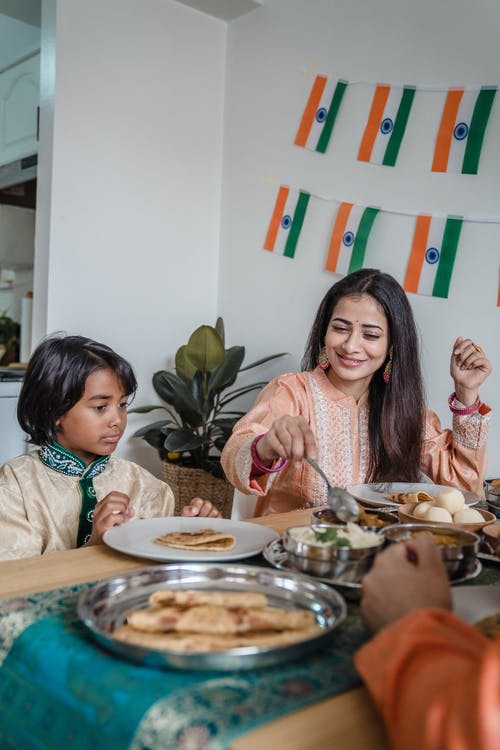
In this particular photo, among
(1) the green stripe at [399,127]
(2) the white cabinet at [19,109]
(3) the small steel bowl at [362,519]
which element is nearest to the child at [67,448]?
(3) the small steel bowl at [362,519]

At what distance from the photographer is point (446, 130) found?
253 cm

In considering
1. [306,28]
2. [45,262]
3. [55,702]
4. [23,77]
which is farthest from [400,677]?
[23,77]

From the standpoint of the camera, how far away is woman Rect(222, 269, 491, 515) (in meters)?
1.92

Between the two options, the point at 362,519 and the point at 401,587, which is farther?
the point at 362,519

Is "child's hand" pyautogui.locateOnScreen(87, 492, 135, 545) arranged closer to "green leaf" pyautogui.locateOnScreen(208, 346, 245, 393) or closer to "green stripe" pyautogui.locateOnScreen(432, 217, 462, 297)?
"green stripe" pyautogui.locateOnScreen(432, 217, 462, 297)

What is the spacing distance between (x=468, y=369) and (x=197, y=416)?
4.85 ft

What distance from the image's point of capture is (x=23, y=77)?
3711mm

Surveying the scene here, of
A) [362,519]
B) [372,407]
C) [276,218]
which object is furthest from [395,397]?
[276,218]

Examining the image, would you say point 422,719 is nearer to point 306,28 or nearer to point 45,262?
point 45,262

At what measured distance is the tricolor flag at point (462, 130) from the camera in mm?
2418

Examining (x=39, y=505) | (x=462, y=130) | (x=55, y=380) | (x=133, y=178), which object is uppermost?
(x=462, y=130)

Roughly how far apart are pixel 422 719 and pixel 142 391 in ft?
9.69

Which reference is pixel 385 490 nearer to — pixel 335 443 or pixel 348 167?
pixel 335 443

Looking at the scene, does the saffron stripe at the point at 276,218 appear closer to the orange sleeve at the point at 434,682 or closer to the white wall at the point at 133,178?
the white wall at the point at 133,178
